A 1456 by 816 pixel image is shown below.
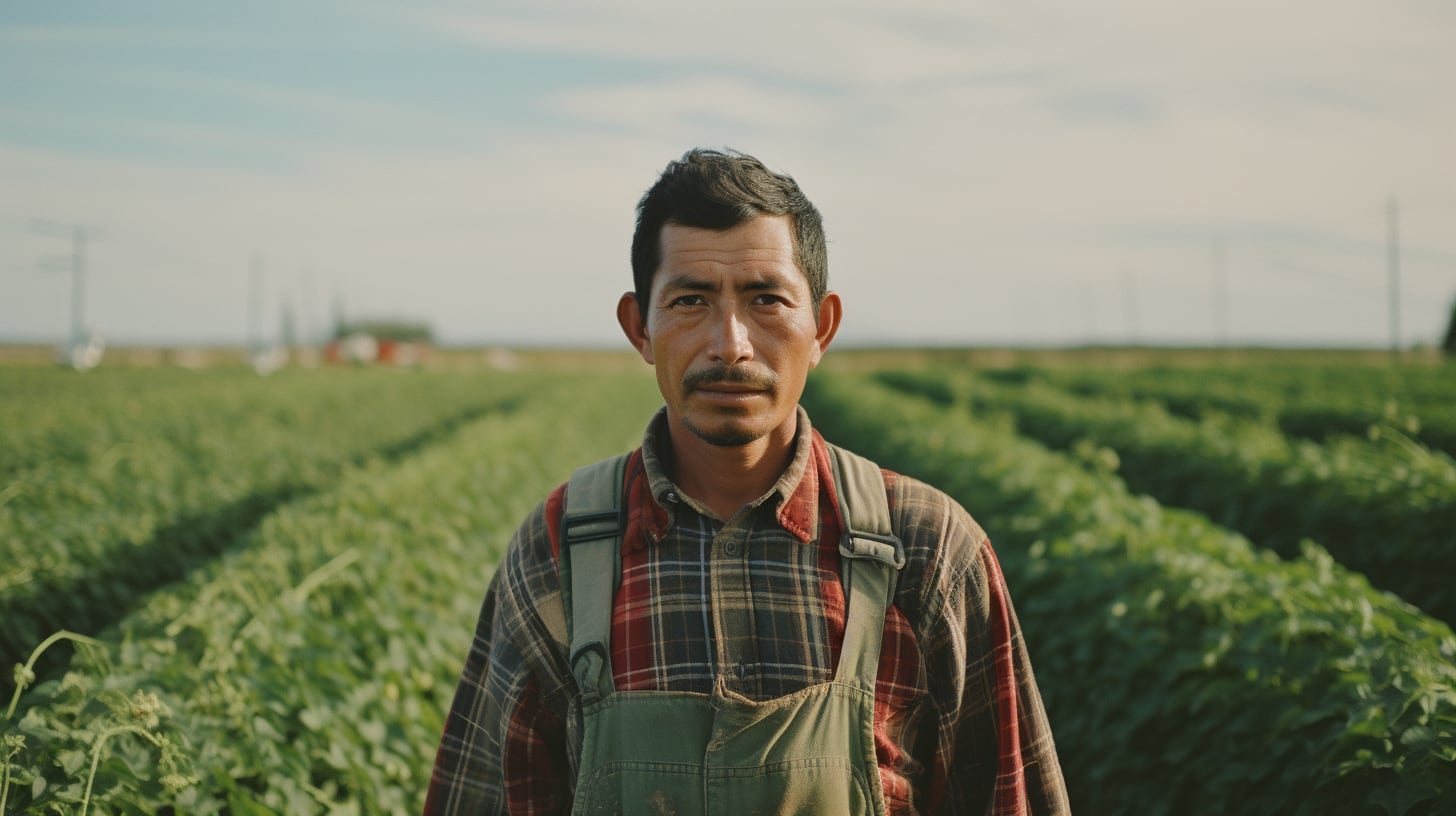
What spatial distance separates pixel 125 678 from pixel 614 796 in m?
2.21

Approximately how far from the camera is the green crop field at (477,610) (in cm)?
309

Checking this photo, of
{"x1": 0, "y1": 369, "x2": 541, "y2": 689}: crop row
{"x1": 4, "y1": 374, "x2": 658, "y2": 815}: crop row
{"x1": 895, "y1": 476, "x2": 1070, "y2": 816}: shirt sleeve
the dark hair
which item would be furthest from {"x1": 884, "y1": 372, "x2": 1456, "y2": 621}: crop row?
{"x1": 0, "y1": 369, "x2": 541, "y2": 689}: crop row

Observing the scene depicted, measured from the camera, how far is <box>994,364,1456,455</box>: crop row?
13.7m

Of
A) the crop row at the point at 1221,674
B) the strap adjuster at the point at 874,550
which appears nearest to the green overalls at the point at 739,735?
the strap adjuster at the point at 874,550

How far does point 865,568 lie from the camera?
1.84m

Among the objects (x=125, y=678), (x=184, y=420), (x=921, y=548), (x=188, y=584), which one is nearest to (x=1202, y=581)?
(x=921, y=548)

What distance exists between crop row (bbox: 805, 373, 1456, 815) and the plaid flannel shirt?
70.4 inches

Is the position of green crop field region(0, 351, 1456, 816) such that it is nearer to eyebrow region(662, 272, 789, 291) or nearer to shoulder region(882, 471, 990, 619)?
eyebrow region(662, 272, 789, 291)

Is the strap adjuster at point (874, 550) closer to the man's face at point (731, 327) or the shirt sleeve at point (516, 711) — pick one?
the man's face at point (731, 327)

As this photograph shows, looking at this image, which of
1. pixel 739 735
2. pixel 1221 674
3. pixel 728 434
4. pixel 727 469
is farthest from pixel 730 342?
pixel 1221 674

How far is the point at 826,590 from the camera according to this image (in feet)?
6.04

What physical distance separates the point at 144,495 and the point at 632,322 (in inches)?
304

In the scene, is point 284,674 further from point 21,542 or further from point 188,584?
point 21,542

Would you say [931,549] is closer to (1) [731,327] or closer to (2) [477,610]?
(1) [731,327]
